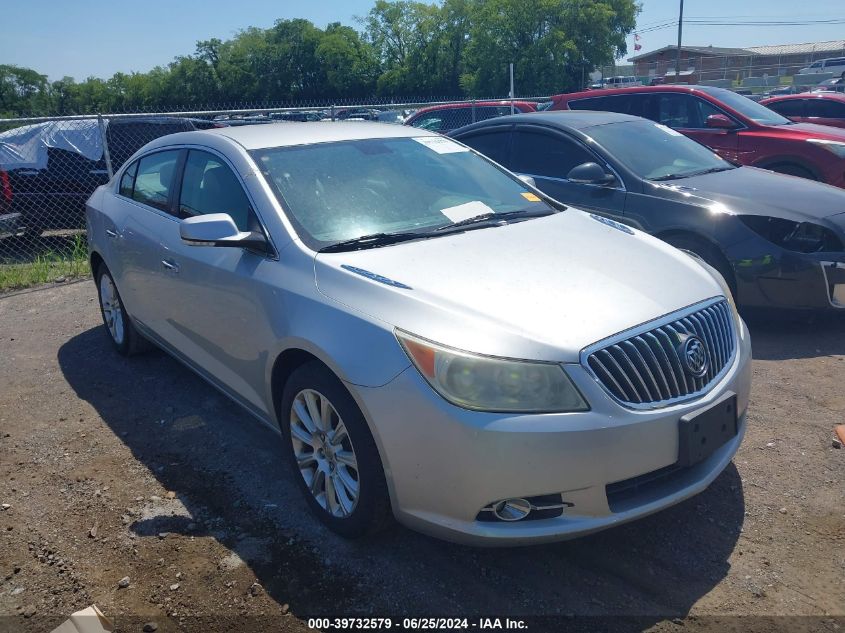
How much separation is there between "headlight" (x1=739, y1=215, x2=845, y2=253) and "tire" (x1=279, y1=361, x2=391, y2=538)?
3.73 m

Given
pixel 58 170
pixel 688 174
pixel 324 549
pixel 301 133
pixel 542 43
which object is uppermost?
pixel 542 43

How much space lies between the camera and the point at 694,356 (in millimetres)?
2850

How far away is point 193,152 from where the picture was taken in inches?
169

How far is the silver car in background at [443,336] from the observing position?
257cm

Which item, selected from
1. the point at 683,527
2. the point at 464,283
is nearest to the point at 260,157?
the point at 464,283

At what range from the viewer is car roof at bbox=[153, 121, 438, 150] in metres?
4.01

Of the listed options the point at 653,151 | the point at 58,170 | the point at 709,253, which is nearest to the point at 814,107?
the point at 653,151

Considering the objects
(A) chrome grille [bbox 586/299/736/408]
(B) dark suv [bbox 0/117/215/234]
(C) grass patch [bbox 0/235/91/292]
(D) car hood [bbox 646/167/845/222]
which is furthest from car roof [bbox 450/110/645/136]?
(B) dark suv [bbox 0/117/215/234]

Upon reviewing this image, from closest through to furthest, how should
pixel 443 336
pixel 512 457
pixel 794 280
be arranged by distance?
pixel 512 457 < pixel 443 336 < pixel 794 280

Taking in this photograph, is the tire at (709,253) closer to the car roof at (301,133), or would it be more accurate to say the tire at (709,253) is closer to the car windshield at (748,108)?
the car roof at (301,133)

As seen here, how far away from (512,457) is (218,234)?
1.75 m

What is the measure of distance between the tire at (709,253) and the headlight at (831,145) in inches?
168

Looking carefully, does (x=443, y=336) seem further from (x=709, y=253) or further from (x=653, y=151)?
(x=653, y=151)

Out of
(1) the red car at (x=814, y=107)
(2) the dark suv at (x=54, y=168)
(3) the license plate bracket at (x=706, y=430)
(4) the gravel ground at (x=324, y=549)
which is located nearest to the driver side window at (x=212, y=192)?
(4) the gravel ground at (x=324, y=549)
